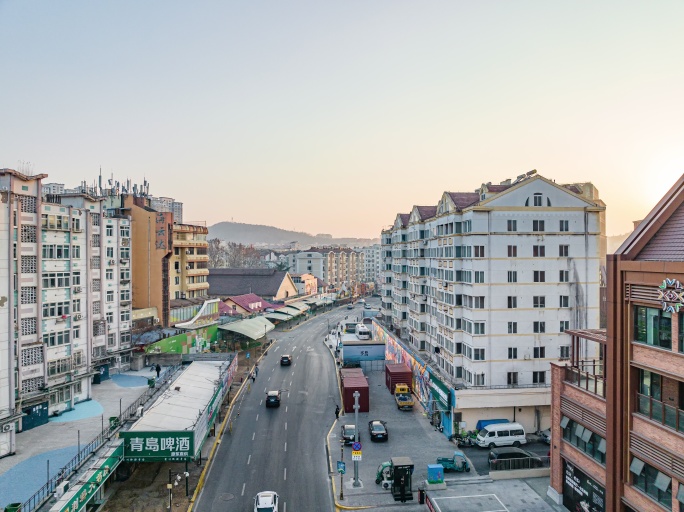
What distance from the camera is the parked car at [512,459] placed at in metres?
33.8

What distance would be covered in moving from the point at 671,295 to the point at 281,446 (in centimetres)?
2883

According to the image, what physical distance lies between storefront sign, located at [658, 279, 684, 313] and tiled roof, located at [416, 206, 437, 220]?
121 feet

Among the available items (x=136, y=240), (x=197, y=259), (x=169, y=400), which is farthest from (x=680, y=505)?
(x=197, y=259)

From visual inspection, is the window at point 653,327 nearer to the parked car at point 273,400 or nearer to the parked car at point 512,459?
the parked car at point 512,459

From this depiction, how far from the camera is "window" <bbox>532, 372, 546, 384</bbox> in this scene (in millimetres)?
42719

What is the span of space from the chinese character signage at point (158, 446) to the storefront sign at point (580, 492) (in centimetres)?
2136

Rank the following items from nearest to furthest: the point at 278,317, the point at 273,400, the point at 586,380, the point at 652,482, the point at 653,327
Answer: the point at 652,482, the point at 653,327, the point at 586,380, the point at 273,400, the point at 278,317

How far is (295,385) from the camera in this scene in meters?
57.5

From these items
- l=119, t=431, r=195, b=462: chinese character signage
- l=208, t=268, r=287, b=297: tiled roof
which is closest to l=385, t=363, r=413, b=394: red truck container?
l=119, t=431, r=195, b=462: chinese character signage

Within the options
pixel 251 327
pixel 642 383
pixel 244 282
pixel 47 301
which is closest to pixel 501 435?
pixel 642 383

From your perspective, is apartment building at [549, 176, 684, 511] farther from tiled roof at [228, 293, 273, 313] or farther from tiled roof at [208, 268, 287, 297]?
tiled roof at [208, 268, 287, 297]

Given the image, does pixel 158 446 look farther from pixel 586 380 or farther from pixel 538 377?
pixel 538 377

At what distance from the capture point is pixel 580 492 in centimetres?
2770

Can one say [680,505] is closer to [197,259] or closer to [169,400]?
[169,400]
